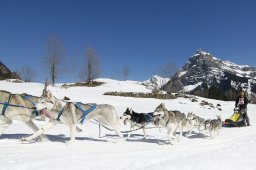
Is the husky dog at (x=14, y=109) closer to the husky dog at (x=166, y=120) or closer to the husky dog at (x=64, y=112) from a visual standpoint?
the husky dog at (x=64, y=112)

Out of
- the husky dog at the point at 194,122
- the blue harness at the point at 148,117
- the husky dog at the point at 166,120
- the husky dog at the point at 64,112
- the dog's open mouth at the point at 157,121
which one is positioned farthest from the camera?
the husky dog at the point at 194,122

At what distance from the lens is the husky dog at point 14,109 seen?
7.61 meters

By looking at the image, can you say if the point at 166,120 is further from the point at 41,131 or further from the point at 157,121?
the point at 41,131

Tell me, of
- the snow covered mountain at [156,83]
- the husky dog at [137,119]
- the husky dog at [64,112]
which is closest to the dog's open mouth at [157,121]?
the husky dog at [137,119]

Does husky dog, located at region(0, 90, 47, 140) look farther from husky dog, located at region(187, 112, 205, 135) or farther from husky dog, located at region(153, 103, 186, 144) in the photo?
husky dog, located at region(187, 112, 205, 135)

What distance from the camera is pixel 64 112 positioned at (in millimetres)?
8008

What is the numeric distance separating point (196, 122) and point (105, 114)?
413 cm

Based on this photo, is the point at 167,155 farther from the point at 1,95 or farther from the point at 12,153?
the point at 1,95

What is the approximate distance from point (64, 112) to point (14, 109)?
1.32 m

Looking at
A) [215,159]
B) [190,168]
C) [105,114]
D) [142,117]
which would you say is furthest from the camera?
[142,117]

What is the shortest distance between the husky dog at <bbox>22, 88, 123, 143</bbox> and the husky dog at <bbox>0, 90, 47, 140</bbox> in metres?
0.44

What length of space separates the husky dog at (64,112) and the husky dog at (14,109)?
44cm

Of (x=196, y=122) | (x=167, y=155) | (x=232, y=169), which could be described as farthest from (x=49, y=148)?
(x=196, y=122)

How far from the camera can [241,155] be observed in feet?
21.8
